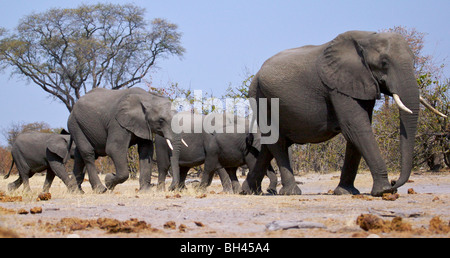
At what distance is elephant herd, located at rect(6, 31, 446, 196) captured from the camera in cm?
991

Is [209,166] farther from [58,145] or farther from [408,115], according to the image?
[408,115]

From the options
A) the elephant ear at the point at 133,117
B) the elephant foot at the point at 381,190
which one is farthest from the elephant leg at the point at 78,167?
the elephant foot at the point at 381,190

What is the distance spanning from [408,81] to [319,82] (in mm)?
1618

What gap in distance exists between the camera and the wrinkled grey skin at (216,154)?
47.0 ft

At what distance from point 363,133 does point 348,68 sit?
1.14 m

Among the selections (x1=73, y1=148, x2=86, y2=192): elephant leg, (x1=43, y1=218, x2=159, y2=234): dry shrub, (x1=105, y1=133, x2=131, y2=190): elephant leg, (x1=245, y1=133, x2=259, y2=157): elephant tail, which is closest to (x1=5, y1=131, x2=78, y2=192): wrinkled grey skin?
(x1=73, y1=148, x2=86, y2=192): elephant leg

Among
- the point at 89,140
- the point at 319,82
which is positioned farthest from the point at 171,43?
the point at 319,82

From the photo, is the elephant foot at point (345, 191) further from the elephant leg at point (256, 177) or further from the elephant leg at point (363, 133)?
the elephant leg at point (256, 177)

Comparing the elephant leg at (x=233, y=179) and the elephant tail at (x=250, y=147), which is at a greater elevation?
the elephant tail at (x=250, y=147)

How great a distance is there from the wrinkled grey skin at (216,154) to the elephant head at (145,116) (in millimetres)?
1289

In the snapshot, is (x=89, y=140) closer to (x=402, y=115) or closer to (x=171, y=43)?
(x=402, y=115)

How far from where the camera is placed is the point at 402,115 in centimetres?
973

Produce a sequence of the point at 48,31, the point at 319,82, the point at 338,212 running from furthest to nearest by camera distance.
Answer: the point at 48,31 → the point at 319,82 → the point at 338,212

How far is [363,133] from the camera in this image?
32.9 ft
